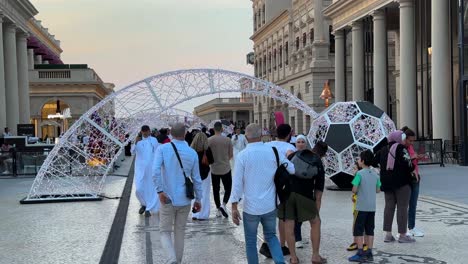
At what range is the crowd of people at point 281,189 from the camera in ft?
21.6

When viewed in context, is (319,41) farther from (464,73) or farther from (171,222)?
(171,222)

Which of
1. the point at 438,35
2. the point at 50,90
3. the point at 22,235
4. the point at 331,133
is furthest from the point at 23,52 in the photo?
the point at 22,235

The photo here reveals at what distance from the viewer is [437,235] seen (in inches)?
368

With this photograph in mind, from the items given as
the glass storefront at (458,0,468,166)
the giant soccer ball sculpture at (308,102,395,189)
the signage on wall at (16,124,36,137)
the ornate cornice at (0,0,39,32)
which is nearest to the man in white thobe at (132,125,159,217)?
the giant soccer ball sculpture at (308,102,395,189)

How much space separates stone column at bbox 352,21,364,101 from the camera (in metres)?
37.5

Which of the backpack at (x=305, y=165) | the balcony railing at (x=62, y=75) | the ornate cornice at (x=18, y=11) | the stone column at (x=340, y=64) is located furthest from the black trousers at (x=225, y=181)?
the balcony railing at (x=62, y=75)

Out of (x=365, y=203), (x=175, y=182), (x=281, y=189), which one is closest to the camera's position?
(x=281, y=189)

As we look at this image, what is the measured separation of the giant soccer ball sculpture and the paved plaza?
2.55 feet

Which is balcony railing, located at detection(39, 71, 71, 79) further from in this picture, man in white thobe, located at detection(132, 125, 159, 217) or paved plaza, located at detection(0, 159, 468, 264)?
man in white thobe, located at detection(132, 125, 159, 217)

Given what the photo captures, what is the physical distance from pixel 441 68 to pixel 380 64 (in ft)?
28.8

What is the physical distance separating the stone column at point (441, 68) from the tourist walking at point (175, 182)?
66.8 feet

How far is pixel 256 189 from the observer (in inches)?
257

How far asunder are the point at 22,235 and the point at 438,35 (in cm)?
2015

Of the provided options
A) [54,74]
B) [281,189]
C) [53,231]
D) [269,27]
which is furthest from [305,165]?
[269,27]
